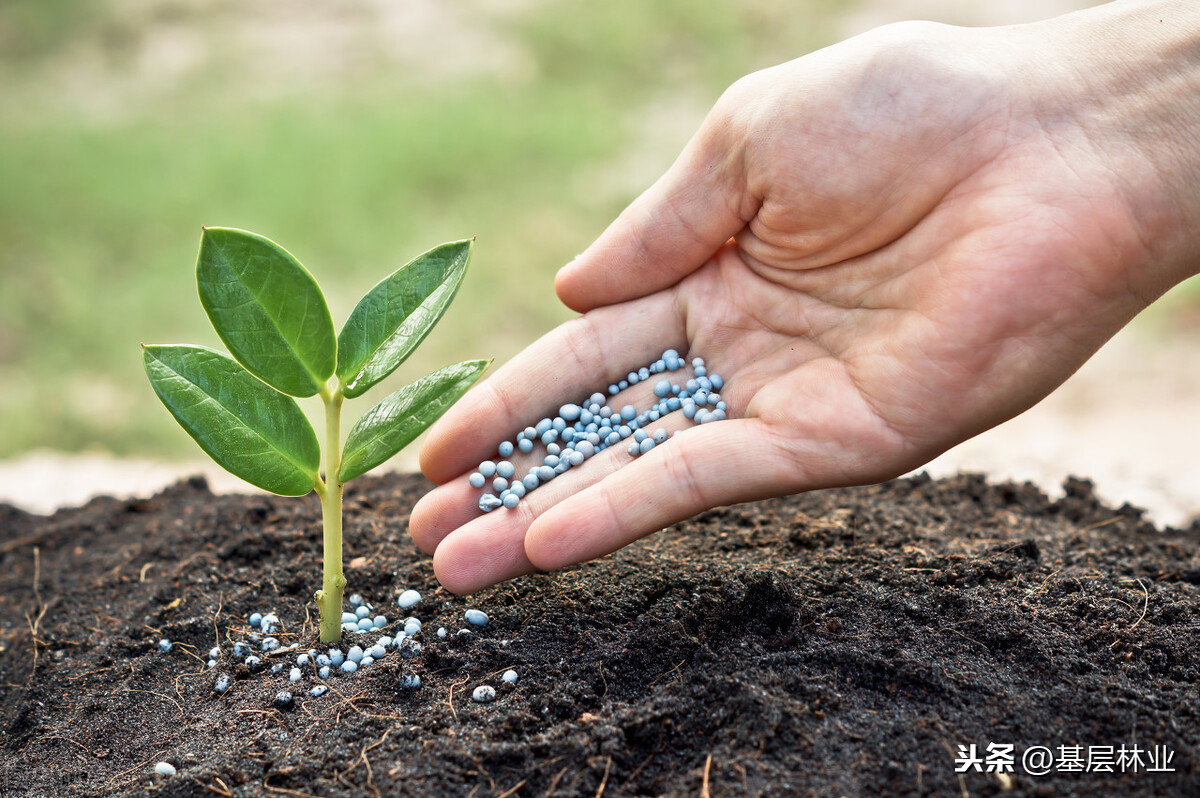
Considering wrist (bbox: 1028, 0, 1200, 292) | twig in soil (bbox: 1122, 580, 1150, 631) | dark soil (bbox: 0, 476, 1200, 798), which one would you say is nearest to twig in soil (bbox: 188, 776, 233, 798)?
dark soil (bbox: 0, 476, 1200, 798)

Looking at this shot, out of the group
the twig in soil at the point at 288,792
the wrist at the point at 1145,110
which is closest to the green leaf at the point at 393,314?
the twig in soil at the point at 288,792

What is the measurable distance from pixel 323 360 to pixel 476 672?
1.93ft

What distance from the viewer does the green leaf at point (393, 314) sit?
4.85 ft

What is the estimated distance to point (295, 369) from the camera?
1.46m

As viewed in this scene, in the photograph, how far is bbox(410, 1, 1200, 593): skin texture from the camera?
5.00 ft

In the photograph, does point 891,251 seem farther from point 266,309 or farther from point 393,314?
point 266,309

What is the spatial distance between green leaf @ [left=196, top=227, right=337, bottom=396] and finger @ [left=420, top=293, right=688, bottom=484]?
329 millimetres

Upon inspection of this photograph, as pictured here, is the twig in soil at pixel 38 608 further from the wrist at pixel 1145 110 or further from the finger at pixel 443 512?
the wrist at pixel 1145 110

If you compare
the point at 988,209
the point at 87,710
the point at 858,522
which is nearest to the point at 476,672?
the point at 87,710

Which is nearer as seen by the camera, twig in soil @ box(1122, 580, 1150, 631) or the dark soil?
the dark soil

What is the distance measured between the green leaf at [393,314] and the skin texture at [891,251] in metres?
0.27

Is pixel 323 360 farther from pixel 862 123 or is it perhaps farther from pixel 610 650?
pixel 862 123

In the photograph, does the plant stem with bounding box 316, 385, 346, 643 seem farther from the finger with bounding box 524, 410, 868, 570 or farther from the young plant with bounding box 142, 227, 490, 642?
the finger with bounding box 524, 410, 868, 570

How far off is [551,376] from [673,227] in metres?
0.41
